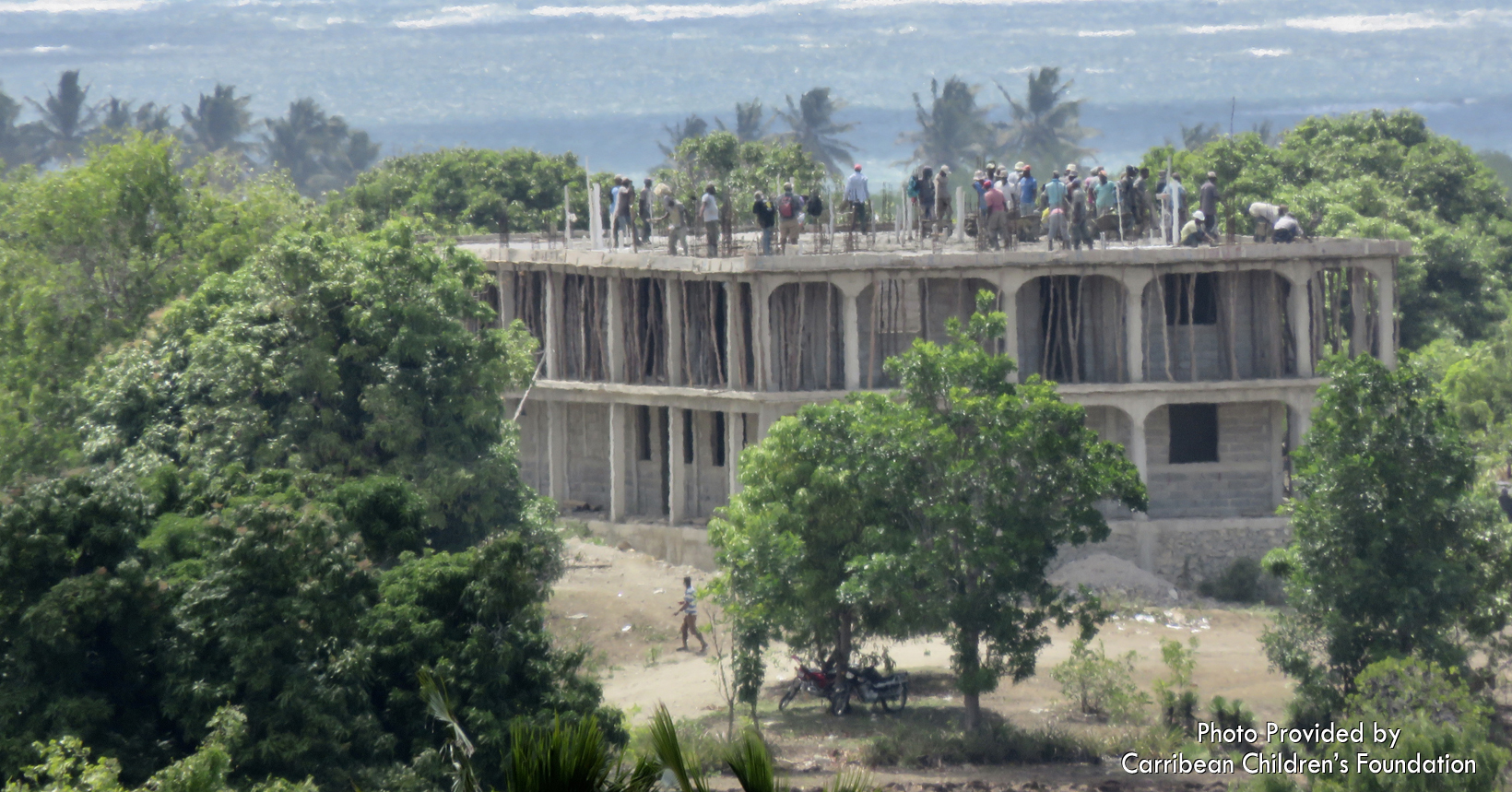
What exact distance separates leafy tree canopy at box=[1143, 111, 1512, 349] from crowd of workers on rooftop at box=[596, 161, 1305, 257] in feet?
13.9

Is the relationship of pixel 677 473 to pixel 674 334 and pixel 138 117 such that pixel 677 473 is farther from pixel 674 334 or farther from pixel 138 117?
pixel 138 117

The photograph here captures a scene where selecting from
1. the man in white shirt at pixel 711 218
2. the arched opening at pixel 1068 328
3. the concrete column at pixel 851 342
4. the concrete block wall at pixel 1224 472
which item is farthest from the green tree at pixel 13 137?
the concrete block wall at pixel 1224 472

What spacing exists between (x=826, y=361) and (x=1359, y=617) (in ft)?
44.7

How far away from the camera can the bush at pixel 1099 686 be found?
26.8 m

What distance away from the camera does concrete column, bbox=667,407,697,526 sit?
3678cm

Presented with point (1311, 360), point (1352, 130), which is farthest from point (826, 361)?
point (1352, 130)

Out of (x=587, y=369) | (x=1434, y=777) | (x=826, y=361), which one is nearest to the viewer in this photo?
(x=1434, y=777)

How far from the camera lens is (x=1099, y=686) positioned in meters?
27.6

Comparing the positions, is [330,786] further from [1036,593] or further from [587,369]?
[587,369]

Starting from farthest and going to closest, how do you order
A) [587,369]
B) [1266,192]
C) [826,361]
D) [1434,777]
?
[1266,192] < [587,369] < [826,361] < [1434,777]

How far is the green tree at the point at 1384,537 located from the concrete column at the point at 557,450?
1825 cm

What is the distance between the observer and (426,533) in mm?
29438

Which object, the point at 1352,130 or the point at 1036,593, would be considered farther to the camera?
the point at 1352,130

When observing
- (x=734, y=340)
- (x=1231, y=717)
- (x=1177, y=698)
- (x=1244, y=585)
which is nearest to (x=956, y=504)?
(x=1177, y=698)
